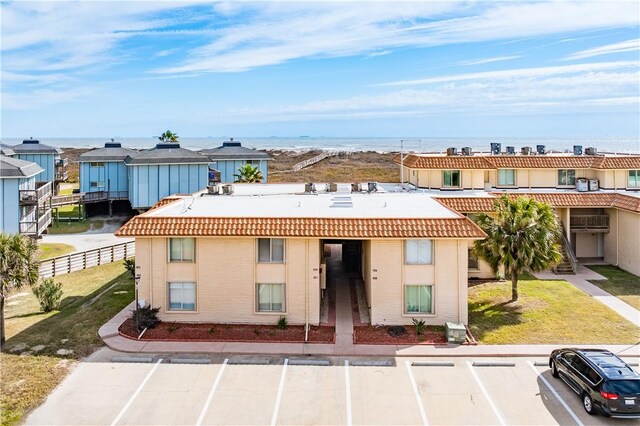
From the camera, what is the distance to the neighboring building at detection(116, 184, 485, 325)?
22.4 m

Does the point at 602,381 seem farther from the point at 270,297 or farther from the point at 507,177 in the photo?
the point at 507,177

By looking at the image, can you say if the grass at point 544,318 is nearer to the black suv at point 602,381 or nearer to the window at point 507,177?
the black suv at point 602,381

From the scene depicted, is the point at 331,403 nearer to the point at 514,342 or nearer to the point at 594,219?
the point at 514,342

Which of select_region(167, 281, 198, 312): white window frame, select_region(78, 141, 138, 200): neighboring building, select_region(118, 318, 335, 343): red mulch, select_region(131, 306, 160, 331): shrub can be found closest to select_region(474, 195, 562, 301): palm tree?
select_region(118, 318, 335, 343): red mulch

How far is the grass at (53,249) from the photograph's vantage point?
38.6 meters

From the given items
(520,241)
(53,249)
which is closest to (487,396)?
(520,241)

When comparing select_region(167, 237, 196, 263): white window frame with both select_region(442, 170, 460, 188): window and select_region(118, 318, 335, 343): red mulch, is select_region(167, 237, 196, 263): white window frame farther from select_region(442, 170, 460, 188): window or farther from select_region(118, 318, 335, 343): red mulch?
select_region(442, 170, 460, 188): window

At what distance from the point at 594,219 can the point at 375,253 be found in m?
21.7

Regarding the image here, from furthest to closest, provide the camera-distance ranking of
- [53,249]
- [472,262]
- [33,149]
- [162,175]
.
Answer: [33,149] < [162,175] < [53,249] < [472,262]

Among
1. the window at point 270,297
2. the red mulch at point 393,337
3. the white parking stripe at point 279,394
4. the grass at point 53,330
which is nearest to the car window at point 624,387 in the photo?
the red mulch at point 393,337

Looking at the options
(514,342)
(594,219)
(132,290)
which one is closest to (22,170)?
(132,290)

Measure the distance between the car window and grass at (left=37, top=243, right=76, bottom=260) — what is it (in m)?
38.6

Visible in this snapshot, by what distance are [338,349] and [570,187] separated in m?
27.8

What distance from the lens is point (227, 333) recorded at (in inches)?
857
